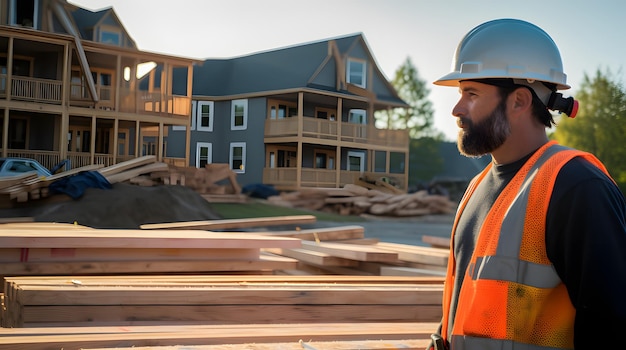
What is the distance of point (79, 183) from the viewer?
7832mm

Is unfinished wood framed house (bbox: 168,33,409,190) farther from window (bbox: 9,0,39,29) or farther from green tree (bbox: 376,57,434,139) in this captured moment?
window (bbox: 9,0,39,29)

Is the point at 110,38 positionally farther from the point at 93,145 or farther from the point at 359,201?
the point at 359,201

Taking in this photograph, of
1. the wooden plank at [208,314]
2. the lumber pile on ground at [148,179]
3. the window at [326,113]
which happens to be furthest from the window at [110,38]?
the wooden plank at [208,314]

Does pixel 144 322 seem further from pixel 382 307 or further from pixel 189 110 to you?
pixel 189 110

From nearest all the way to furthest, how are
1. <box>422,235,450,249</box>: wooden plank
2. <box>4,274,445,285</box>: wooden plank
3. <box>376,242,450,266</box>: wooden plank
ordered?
<box>4,274,445,285</box>: wooden plank < <box>376,242,450,266</box>: wooden plank < <box>422,235,450,249</box>: wooden plank

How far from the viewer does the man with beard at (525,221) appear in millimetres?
1799

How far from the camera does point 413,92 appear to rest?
12.4 meters

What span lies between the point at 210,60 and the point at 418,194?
3.80 m

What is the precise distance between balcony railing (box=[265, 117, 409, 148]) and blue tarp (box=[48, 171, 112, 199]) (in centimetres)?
219

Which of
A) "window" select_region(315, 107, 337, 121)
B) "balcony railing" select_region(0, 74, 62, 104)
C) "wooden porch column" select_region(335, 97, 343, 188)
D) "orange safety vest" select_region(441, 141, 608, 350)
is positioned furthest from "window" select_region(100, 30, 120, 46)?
"orange safety vest" select_region(441, 141, 608, 350)

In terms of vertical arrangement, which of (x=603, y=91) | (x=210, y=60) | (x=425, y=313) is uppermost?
(x=603, y=91)

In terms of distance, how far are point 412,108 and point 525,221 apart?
9852mm

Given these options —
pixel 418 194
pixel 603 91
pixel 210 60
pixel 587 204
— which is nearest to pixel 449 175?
pixel 418 194

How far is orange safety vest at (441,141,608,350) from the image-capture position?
6.34 feet
